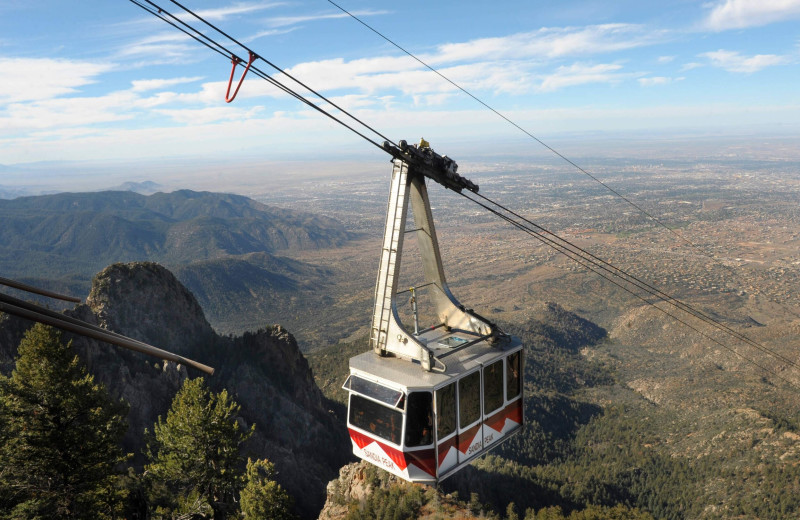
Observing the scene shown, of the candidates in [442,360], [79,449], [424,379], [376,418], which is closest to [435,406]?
[424,379]

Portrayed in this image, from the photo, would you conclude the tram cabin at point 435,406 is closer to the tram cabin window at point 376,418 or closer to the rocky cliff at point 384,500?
the tram cabin window at point 376,418

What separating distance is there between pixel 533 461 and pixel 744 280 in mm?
124910

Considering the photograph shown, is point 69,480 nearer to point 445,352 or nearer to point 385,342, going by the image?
point 385,342

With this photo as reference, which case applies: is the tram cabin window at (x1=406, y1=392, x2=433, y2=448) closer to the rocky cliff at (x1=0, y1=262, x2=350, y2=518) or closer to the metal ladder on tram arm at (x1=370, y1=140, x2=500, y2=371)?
the metal ladder on tram arm at (x1=370, y1=140, x2=500, y2=371)

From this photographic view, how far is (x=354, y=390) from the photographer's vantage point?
489 inches

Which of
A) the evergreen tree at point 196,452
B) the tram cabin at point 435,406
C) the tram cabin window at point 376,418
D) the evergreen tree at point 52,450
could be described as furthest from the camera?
the evergreen tree at point 196,452

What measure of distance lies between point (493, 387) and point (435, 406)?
222 centimetres

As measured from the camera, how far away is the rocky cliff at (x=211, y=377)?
123ft

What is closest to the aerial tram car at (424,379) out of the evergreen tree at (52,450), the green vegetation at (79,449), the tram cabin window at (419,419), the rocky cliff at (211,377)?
the tram cabin window at (419,419)

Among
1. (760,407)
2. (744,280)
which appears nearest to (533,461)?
(760,407)

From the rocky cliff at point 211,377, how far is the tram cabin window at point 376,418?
92.0 ft

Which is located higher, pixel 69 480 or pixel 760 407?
pixel 69 480

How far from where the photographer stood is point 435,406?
11.4m

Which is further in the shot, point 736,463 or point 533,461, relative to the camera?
point 533,461
